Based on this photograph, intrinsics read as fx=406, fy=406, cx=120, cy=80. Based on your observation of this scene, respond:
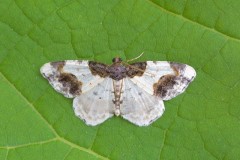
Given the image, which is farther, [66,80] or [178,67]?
[66,80]

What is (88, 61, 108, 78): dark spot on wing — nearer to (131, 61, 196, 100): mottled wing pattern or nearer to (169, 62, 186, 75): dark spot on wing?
(131, 61, 196, 100): mottled wing pattern

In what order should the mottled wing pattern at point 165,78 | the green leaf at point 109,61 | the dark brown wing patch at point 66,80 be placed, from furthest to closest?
the dark brown wing patch at point 66,80 → the mottled wing pattern at point 165,78 → the green leaf at point 109,61

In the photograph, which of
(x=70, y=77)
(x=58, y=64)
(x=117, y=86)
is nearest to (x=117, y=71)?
(x=117, y=86)

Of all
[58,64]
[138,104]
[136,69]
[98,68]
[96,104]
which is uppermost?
[58,64]

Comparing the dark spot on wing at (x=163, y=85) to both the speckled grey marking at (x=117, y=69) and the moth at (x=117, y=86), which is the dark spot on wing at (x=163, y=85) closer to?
the moth at (x=117, y=86)

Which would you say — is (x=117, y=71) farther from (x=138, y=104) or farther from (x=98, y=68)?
(x=138, y=104)

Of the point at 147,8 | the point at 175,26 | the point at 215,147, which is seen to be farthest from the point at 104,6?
the point at 215,147

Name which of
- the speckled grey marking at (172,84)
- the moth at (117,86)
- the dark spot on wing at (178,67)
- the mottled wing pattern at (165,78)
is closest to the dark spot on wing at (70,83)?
the moth at (117,86)
